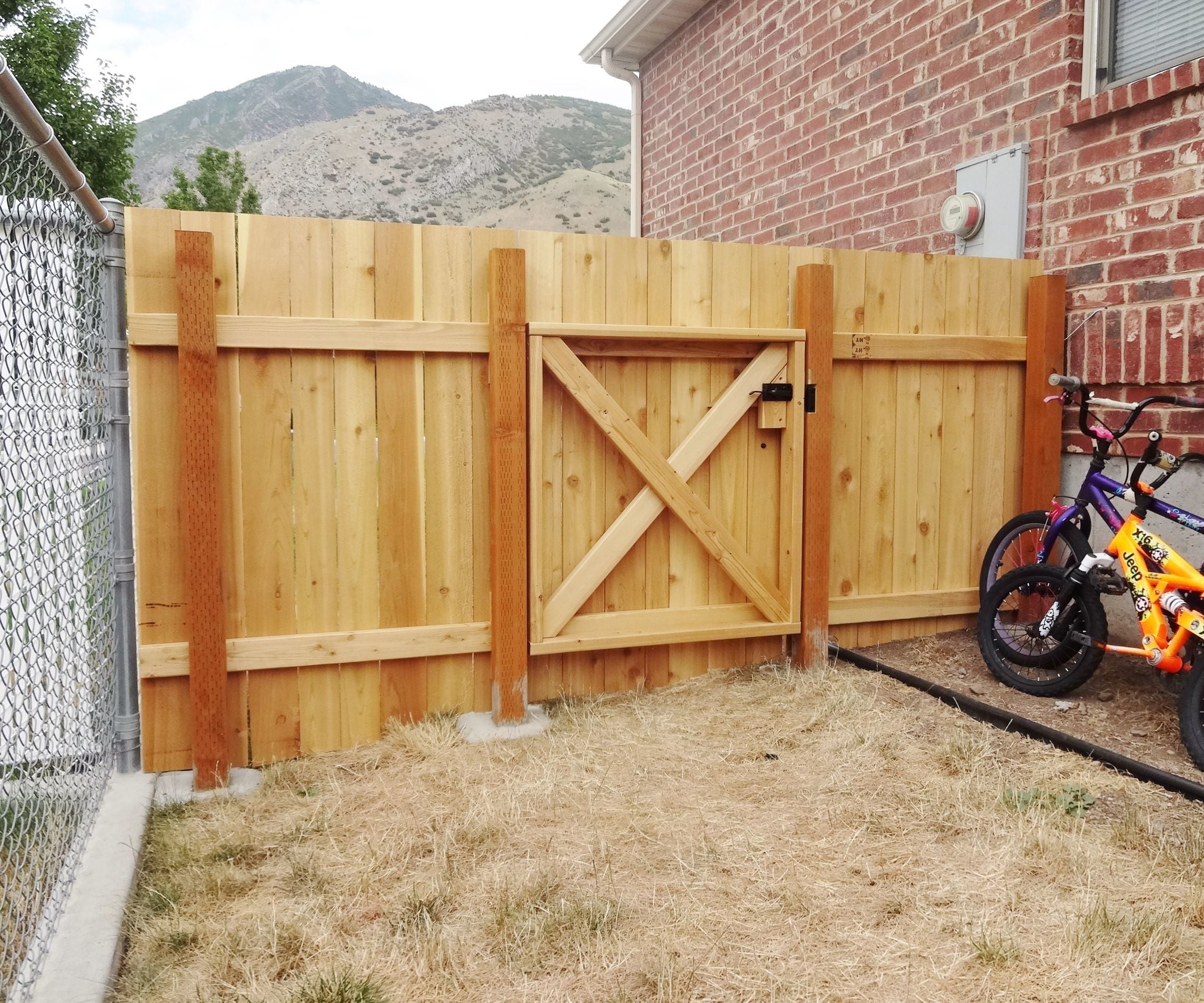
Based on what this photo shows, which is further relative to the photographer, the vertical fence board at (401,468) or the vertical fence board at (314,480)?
the vertical fence board at (401,468)

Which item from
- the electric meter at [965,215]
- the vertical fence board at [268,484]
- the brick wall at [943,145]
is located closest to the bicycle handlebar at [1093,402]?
the brick wall at [943,145]

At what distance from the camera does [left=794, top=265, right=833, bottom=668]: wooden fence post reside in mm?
4113

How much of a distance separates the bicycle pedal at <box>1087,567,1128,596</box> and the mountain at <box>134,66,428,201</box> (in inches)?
2837

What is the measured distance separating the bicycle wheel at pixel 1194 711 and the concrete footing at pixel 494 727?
2.28 m

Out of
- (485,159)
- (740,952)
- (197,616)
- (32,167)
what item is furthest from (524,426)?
(485,159)

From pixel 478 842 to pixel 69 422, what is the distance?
1751mm

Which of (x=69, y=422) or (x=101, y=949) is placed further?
(x=69, y=422)

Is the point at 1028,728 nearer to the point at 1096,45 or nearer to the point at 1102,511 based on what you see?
the point at 1102,511

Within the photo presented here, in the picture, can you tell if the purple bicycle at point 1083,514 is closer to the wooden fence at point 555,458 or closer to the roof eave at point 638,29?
the wooden fence at point 555,458

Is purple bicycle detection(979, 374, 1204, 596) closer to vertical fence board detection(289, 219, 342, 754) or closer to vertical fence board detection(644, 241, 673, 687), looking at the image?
vertical fence board detection(644, 241, 673, 687)

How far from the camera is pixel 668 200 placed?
8914 mm

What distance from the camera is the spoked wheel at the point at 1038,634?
12.3 feet

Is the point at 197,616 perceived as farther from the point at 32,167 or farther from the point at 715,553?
the point at 715,553

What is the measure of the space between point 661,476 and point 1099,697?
6.67ft
